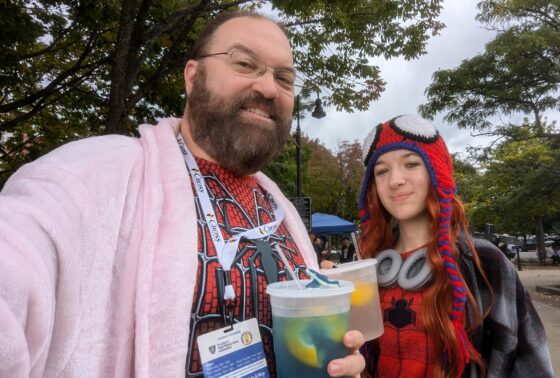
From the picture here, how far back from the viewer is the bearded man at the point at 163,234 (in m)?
1.02

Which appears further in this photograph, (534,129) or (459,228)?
(534,129)

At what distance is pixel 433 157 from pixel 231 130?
1239mm

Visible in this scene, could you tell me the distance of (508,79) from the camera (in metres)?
12.0

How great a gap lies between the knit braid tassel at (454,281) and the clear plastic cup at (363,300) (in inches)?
17.5

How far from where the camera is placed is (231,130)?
1706 millimetres

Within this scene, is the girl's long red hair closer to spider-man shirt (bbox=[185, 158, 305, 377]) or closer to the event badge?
spider-man shirt (bbox=[185, 158, 305, 377])

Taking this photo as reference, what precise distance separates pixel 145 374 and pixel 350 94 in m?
7.05

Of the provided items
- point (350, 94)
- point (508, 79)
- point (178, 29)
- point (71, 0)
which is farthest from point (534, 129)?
point (71, 0)

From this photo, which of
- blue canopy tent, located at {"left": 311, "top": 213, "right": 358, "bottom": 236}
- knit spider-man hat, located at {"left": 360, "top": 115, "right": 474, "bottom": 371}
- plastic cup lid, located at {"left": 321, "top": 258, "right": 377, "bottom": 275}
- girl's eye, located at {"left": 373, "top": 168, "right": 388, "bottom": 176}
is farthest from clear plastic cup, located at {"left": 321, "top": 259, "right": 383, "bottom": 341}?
blue canopy tent, located at {"left": 311, "top": 213, "right": 358, "bottom": 236}

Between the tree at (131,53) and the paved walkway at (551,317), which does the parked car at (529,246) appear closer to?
the paved walkway at (551,317)

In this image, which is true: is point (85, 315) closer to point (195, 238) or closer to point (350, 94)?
point (195, 238)

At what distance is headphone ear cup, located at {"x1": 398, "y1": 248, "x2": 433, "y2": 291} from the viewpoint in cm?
227

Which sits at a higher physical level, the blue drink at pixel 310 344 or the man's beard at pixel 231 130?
the man's beard at pixel 231 130

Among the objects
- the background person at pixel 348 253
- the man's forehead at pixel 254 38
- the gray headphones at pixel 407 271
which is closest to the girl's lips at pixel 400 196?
the gray headphones at pixel 407 271
